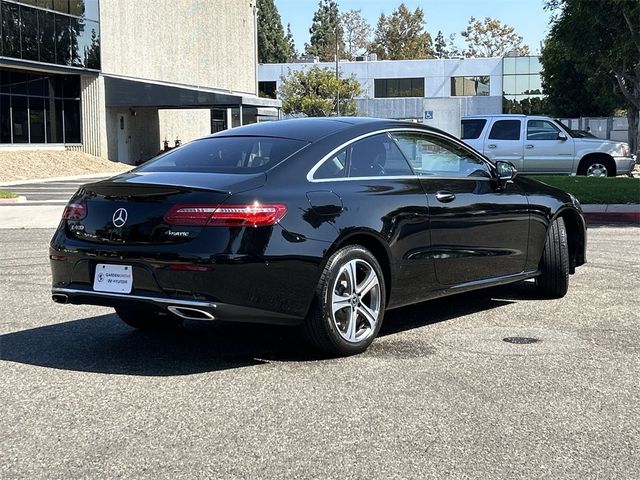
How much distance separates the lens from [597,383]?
5.03 m

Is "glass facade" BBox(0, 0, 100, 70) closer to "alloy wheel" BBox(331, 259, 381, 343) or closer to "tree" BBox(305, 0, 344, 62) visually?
"alloy wheel" BBox(331, 259, 381, 343)

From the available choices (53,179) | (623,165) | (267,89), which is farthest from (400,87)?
(623,165)

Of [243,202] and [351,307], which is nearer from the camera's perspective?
[243,202]

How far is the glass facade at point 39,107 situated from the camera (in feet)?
118

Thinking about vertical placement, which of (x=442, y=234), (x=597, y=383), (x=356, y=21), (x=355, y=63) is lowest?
(x=597, y=383)

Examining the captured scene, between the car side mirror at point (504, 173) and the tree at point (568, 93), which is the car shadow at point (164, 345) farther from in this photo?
the tree at point (568, 93)

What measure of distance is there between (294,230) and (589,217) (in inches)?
437

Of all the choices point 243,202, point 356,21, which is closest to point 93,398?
point 243,202

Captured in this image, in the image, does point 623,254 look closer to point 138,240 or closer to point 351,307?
point 351,307

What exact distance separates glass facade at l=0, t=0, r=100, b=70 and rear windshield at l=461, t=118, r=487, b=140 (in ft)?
68.3

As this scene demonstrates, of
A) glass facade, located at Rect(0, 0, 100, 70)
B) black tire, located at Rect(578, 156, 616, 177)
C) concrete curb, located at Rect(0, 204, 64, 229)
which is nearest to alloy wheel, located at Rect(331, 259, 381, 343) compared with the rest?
concrete curb, located at Rect(0, 204, 64, 229)

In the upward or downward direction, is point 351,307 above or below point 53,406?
above

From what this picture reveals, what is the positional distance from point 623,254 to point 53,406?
7987 millimetres

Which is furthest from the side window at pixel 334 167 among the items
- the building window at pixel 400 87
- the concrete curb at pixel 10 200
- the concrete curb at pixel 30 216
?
the building window at pixel 400 87
